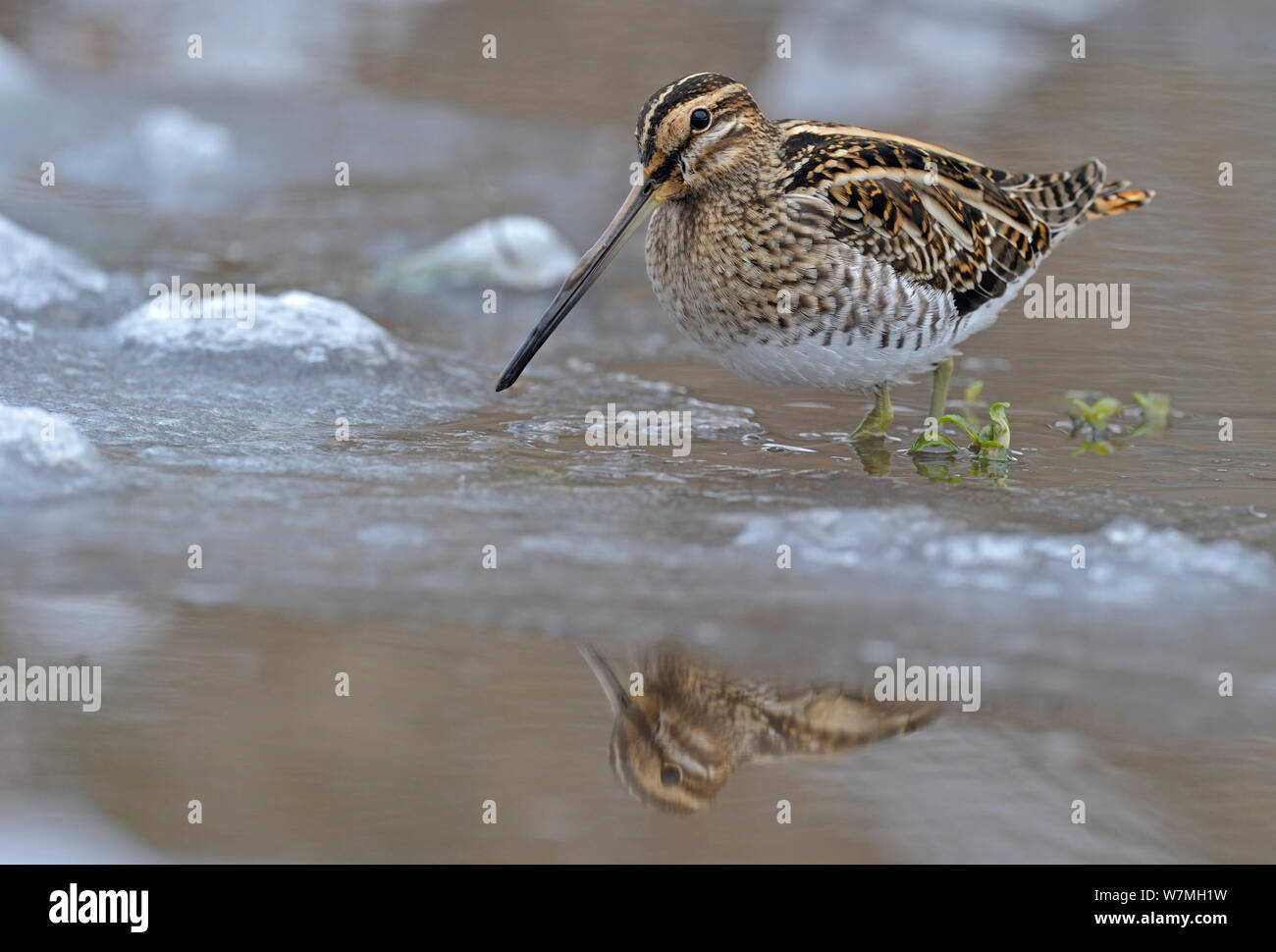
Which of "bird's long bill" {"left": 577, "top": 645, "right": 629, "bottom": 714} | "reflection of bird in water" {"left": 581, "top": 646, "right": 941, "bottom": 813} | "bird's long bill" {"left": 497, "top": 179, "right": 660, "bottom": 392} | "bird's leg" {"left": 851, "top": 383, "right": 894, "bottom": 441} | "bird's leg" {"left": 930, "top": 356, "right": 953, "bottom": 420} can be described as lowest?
"reflection of bird in water" {"left": 581, "top": 646, "right": 941, "bottom": 813}

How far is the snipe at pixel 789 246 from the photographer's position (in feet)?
18.8

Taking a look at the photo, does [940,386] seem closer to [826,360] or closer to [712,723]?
[826,360]

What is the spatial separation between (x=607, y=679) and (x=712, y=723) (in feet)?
1.03

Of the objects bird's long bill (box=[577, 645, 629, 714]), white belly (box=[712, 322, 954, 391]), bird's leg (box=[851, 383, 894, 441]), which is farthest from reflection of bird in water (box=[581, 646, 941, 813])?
bird's leg (box=[851, 383, 894, 441])

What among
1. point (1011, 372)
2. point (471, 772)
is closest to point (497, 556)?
point (471, 772)

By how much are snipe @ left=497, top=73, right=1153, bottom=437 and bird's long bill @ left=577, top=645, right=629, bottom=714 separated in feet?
6.22

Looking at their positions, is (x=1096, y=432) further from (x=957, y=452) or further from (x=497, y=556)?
(x=497, y=556)

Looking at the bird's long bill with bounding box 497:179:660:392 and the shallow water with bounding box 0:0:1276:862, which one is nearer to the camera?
the shallow water with bounding box 0:0:1276:862

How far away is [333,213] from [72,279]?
2.05m

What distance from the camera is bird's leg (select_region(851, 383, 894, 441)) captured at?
6340mm

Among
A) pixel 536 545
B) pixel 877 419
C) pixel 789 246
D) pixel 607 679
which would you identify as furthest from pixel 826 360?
pixel 607 679

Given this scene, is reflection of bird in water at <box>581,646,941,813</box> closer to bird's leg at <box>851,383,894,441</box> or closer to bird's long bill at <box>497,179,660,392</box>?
bird's long bill at <box>497,179,660,392</box>

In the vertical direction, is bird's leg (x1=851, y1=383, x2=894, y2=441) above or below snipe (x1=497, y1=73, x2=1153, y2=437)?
below

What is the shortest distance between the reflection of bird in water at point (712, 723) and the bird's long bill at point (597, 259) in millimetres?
2014
